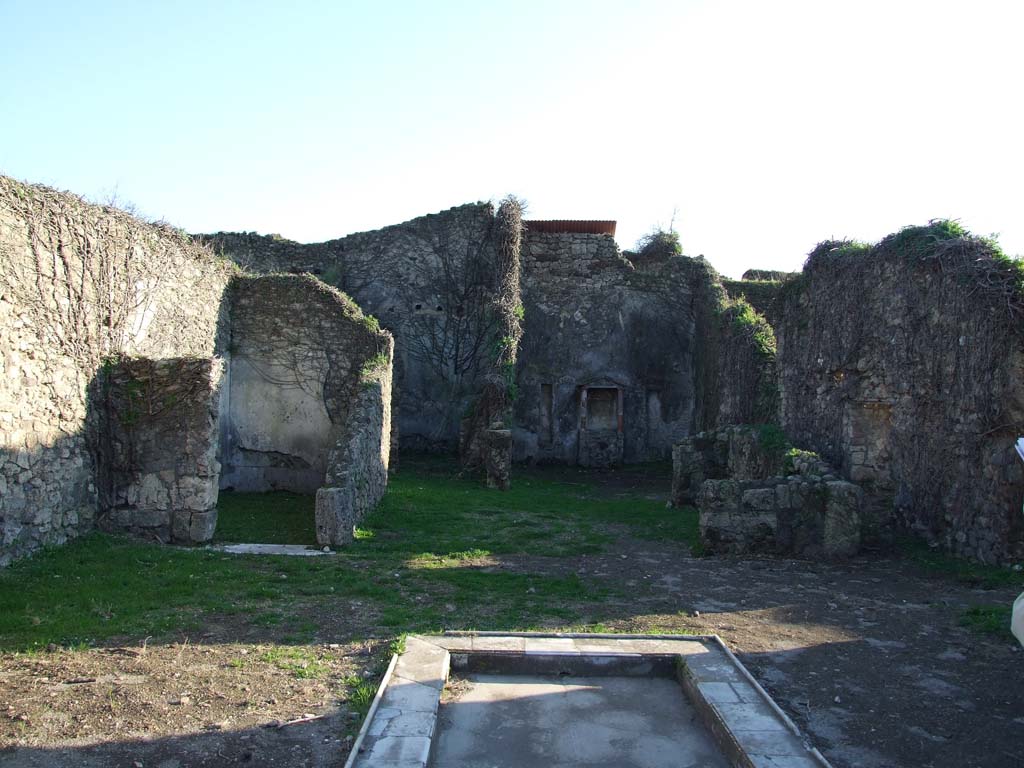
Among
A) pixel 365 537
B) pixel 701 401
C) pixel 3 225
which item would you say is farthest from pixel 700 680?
pixel 701 401

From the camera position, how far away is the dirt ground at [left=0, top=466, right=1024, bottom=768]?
4.07m

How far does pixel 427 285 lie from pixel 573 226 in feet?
16.8

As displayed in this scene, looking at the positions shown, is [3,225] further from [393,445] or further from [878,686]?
[393,445]

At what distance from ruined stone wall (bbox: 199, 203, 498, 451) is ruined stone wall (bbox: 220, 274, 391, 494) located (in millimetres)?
7669

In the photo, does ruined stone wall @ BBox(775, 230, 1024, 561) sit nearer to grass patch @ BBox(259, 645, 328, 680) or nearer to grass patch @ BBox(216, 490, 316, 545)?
grass patch @ BBox(259, 645, 328, 680)

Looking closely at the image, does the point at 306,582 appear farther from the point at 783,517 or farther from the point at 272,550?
the point at 783,517

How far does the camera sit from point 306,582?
295 inches

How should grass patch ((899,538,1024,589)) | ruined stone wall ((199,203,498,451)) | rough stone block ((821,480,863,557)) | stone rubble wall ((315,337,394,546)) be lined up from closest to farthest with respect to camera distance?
grass patch ((899,538,1024,589)) < rough stone block ((821,480,863,557)) < stone rubble wall ((315,337,394,546)) < ruined stone wall ((199,203,498,451))

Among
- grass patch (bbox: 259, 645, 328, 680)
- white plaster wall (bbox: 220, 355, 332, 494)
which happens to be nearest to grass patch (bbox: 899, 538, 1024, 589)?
grass patch (bbox: 259, 645, 328, 680)

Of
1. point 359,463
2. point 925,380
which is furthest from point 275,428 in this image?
point 925,380

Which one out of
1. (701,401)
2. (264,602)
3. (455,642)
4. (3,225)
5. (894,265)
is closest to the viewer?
(455,642)

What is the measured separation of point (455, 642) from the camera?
220 inches

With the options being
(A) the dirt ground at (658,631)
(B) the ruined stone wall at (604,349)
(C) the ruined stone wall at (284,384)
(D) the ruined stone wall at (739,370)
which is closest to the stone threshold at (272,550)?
(A) the dirt ground at (658,631)

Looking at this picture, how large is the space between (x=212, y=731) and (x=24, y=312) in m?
5.14
